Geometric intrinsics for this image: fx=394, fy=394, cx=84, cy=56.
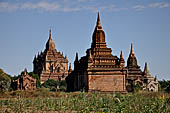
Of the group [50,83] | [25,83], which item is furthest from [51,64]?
[25,83]

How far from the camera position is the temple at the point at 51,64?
236 feet

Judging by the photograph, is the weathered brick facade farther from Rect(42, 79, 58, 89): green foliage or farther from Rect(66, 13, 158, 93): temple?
Rect(42, 79, 58, 89): green foliage

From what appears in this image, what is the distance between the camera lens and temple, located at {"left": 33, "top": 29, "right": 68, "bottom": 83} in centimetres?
7194

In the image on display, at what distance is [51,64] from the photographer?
7344 cm

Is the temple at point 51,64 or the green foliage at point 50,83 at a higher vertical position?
the temple at point 51,64

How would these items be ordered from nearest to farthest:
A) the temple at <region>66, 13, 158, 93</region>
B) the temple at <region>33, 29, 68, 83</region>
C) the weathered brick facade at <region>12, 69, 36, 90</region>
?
the temple at <region>66, 13, 158, 93</region> → the weathered brick facade at <region>12, 69, 36, 90</region> → the temple at <region>33, 29, 68, 83</region>

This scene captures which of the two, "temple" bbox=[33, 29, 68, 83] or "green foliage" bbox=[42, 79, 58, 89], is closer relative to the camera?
"green foliage" bbox=[42, 79, 58, 89]

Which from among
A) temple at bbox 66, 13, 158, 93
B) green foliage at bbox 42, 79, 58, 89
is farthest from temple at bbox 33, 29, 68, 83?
temple at bbox 66, 13, 158, 93

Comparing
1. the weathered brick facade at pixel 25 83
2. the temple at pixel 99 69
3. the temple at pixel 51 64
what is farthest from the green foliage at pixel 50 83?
the temple at pixel 99 69

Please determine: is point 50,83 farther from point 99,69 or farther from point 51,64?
point 99,69

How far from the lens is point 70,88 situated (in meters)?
43.4

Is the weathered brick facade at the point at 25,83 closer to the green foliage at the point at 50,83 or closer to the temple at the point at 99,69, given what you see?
the temple at the point at 99,69

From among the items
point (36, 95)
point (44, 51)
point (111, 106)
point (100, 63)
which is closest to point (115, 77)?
point (100, 63)

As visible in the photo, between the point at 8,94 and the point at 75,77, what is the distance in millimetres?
10430
